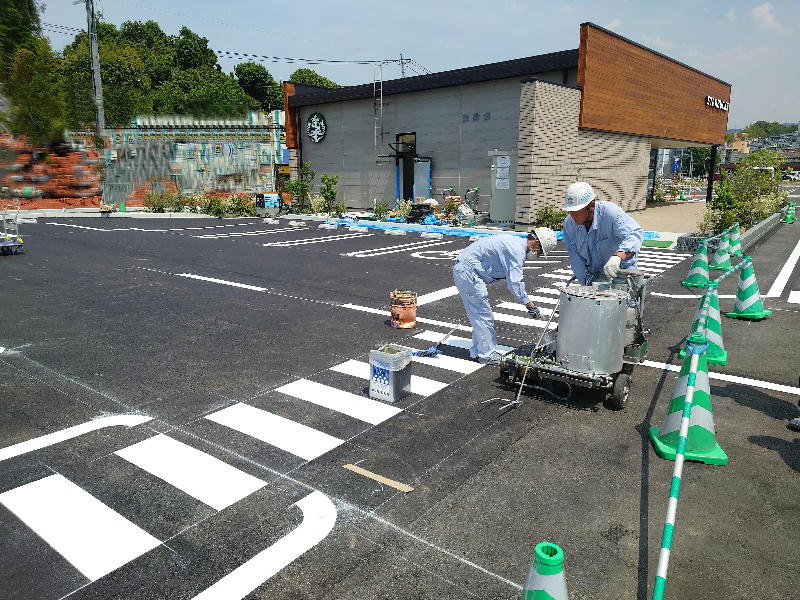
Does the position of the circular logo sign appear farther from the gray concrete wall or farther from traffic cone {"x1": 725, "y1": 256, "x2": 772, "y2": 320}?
traffic cone {"x1": 725, "y1": 256, "x2": 772, "y2": 320}

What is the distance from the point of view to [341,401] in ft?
22.5

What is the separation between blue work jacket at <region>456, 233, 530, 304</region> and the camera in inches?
308

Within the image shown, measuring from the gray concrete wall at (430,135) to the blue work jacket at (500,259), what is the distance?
2032 cm

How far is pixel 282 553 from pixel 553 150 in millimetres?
23196

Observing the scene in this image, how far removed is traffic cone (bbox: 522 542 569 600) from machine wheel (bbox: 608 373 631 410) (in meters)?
3.89

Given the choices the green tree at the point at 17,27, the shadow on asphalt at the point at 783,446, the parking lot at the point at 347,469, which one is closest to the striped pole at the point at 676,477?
the parking lot at the point at 347,469

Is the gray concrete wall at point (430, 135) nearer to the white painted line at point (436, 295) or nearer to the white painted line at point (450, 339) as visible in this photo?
the white painted line at point (436, 295)

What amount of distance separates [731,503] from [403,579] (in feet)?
9.67

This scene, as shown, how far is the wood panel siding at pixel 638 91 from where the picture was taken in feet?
82.7

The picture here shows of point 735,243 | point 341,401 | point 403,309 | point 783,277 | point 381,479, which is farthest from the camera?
point 735,243

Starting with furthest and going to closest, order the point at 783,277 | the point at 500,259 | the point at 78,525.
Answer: the point at 783,277 < the point at 500,259 < the point at 78,525

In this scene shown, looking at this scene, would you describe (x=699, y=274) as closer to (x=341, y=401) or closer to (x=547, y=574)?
(x=341, y=401)

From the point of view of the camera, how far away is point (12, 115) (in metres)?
1.01

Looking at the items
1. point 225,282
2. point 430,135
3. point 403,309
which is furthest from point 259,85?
point 403,309
